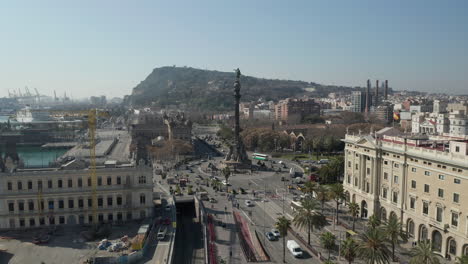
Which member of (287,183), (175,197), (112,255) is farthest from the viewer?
(287,183)

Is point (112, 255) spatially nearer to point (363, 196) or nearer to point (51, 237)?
point (51, 237)

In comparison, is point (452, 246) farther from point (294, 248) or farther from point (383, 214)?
point (294, 248)

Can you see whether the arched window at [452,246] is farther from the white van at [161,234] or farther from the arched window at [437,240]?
the white van at [161,234]

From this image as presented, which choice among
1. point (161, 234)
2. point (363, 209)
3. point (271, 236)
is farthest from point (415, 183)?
point (161, 234)

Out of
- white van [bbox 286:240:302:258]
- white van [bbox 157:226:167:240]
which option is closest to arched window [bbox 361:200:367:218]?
white van [bbox 286:240:302:258]

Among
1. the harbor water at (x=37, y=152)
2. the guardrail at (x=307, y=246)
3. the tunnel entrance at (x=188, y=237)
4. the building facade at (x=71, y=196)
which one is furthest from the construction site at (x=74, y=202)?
the harbor water at (x=37, y=152)

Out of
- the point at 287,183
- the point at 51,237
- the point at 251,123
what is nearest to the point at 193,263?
the point at 51,237

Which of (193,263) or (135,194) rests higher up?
(135,194)
